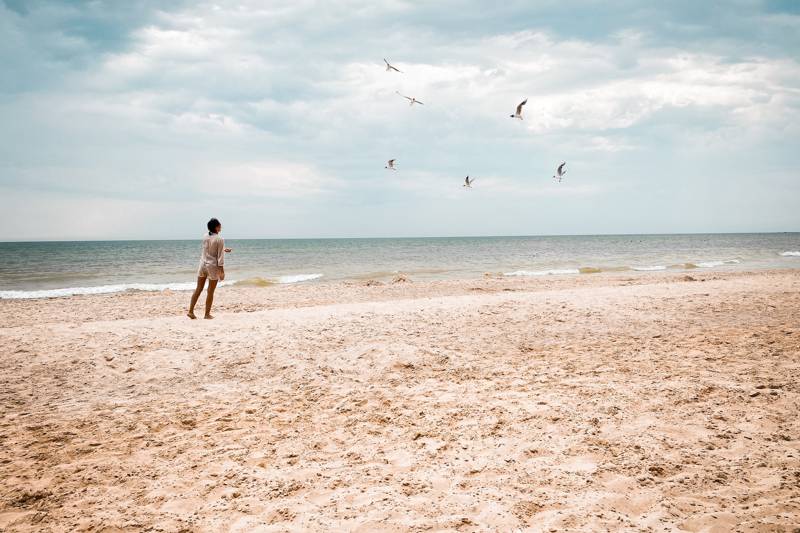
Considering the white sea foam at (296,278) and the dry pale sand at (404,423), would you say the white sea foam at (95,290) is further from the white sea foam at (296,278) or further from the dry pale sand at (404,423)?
the dry pale sand at (404,423)

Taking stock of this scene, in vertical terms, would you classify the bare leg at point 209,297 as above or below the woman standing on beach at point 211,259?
below

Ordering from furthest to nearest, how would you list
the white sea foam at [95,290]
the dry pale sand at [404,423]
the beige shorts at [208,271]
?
the white sea foam at [95,290] → the beige shorts at [208,271] → the dry pale sand at [404,423]

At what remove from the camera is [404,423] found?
192 inches

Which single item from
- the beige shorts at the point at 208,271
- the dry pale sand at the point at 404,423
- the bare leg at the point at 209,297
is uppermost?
the beige shorts at the point at 208,271

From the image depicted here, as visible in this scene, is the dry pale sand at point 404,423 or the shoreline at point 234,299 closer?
the dry pale sand at point 404,423

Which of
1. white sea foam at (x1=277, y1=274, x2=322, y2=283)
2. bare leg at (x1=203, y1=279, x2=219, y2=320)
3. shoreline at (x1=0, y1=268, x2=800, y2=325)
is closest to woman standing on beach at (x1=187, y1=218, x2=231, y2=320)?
bare leg at (x1=203, y1=279, x2=219, y2=320)

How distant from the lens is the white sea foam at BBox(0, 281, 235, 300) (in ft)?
60.9

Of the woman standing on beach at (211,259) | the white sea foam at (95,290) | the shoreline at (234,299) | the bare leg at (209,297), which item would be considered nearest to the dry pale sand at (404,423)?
the bare leg at (209,297)

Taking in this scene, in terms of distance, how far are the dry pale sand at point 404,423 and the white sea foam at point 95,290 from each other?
12.8 m

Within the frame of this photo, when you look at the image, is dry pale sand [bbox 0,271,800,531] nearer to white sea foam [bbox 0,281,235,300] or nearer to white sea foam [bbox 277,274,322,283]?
white sea foam [bbox 0,281,235,300]

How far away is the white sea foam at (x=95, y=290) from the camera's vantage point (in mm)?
18562

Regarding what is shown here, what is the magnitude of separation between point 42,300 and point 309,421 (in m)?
16.7

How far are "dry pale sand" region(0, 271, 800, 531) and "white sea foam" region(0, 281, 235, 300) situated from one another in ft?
42.0

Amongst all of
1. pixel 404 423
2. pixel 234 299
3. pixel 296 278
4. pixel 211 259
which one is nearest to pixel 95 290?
pixel 234 299
